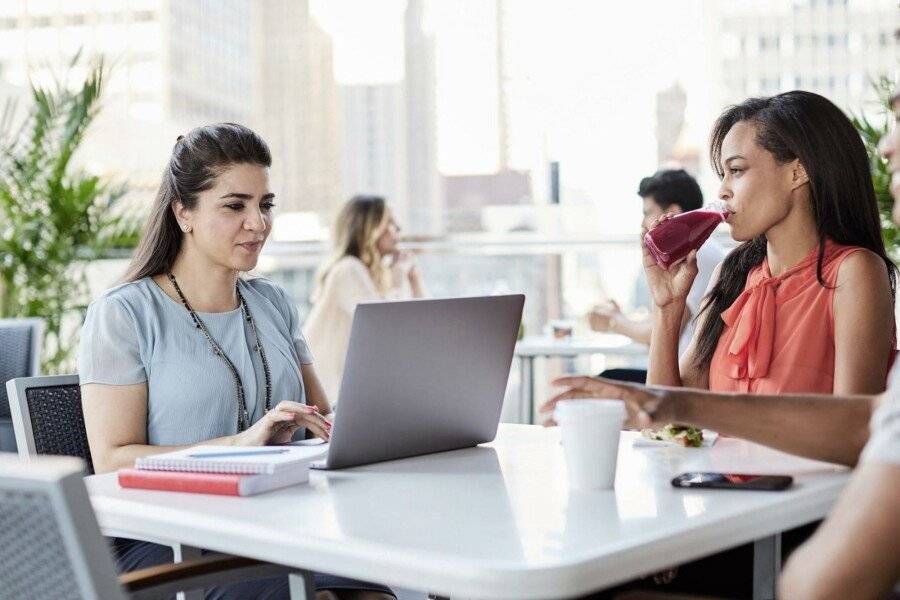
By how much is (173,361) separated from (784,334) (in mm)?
1135

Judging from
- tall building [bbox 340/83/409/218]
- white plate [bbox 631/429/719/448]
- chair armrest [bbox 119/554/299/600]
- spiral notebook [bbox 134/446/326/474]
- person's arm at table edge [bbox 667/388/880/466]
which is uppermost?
tall building [bbox 340/83/409/218]

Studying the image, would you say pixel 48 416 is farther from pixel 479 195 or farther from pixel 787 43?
pixel 787 43

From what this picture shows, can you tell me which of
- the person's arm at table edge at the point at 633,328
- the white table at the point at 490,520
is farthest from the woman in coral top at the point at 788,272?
the person's arm at table edge at the point at 633,328

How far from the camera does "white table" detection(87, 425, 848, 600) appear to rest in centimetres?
119

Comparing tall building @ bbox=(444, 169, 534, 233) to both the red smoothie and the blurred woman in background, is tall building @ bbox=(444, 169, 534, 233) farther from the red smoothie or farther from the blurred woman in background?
the red smoothie

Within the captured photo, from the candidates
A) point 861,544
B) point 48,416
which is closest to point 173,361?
point 48,416

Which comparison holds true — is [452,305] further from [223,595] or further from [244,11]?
[244,11]

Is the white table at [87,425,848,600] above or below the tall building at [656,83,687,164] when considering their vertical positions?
below

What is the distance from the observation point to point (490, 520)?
1396 millimetres

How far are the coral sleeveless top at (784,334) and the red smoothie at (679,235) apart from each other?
20 cm

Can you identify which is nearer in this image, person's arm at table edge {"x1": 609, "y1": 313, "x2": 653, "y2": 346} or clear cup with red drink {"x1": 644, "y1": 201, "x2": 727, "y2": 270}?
clear cup with red drink {"x1": 644, "y1": 201, "x2": 727, "y2": 270}

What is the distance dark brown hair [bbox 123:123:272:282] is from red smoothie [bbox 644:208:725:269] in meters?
0.85

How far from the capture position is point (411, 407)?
181cm

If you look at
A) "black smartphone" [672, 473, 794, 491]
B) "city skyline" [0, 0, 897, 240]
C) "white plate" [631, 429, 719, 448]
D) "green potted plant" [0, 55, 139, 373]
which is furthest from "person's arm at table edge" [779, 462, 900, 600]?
"city skyline" [0, 0, 897, 240]
